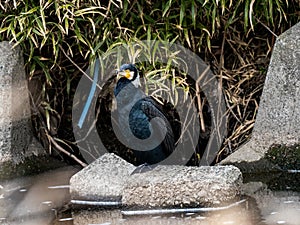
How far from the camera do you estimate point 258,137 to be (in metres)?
4.25

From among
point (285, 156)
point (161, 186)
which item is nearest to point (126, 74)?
point (161, 186)

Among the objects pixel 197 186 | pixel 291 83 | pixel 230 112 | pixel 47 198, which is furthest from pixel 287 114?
pixel 47 198

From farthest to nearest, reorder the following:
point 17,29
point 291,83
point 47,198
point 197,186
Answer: point 17,29, point 291,83, point 47,198, point 197,186

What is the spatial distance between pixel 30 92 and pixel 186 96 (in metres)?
0.97

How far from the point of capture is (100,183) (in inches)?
150

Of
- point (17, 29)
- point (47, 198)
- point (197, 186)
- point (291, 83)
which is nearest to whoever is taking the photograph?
point (197, 186)

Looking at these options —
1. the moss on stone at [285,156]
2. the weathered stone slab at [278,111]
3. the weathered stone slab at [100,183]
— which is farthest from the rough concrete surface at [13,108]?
the moss on stone at [285,156]

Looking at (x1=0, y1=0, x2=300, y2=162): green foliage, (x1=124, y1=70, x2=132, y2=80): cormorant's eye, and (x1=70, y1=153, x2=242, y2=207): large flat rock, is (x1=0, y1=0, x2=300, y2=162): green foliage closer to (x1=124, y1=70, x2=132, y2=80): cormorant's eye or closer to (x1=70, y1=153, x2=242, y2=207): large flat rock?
(x1=124, y1=70, x2=132, y2=80): cormorant's eye

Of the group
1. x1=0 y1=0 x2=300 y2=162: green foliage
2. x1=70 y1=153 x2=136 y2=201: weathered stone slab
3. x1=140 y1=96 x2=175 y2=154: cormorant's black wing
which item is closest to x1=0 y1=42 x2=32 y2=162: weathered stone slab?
x1=0 y1=0 x2=300 y2=162: green foliage

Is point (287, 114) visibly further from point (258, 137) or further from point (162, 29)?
point (162, 29)

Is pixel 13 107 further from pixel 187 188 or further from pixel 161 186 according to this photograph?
pixel 187 188

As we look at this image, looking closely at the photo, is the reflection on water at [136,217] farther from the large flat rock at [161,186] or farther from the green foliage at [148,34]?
the green foliage at [148,34]

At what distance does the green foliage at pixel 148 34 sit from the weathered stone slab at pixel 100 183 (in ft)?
2.73

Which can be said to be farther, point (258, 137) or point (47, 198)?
point (258, 137)
